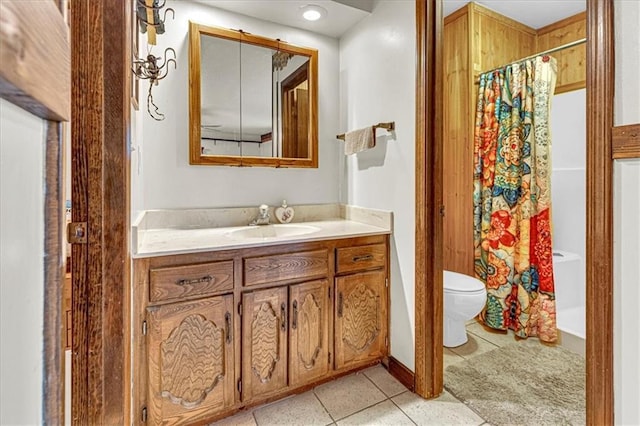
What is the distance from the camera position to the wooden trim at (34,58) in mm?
231

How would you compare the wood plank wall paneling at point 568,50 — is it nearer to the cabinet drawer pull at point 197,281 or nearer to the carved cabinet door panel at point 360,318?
the carved cabinet door panel at point 360,318

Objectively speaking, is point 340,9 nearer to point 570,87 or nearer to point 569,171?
point 570,87

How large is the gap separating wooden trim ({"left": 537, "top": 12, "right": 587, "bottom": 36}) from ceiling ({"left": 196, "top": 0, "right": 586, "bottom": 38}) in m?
0.06

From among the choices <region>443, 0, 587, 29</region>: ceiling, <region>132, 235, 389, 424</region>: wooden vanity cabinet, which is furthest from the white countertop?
<region>443, 0, 587, 29</region>: ceiling

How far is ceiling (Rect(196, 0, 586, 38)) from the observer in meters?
1.97

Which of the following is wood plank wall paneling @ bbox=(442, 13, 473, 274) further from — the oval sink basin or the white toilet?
the oval sink basin

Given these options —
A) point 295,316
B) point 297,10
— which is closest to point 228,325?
point 295,316

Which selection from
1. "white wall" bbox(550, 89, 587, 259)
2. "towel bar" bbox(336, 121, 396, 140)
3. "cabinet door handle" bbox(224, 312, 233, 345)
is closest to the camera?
"cabinet door handle" bbox(224, 312, 233, 345)

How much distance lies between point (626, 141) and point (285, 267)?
137 cm

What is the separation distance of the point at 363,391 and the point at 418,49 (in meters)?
1.85

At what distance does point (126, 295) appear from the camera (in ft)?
3.37

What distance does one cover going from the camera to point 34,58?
27 cm

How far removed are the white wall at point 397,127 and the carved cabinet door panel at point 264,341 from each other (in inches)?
27.3

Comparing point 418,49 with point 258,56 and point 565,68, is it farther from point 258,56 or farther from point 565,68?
point 565,68
